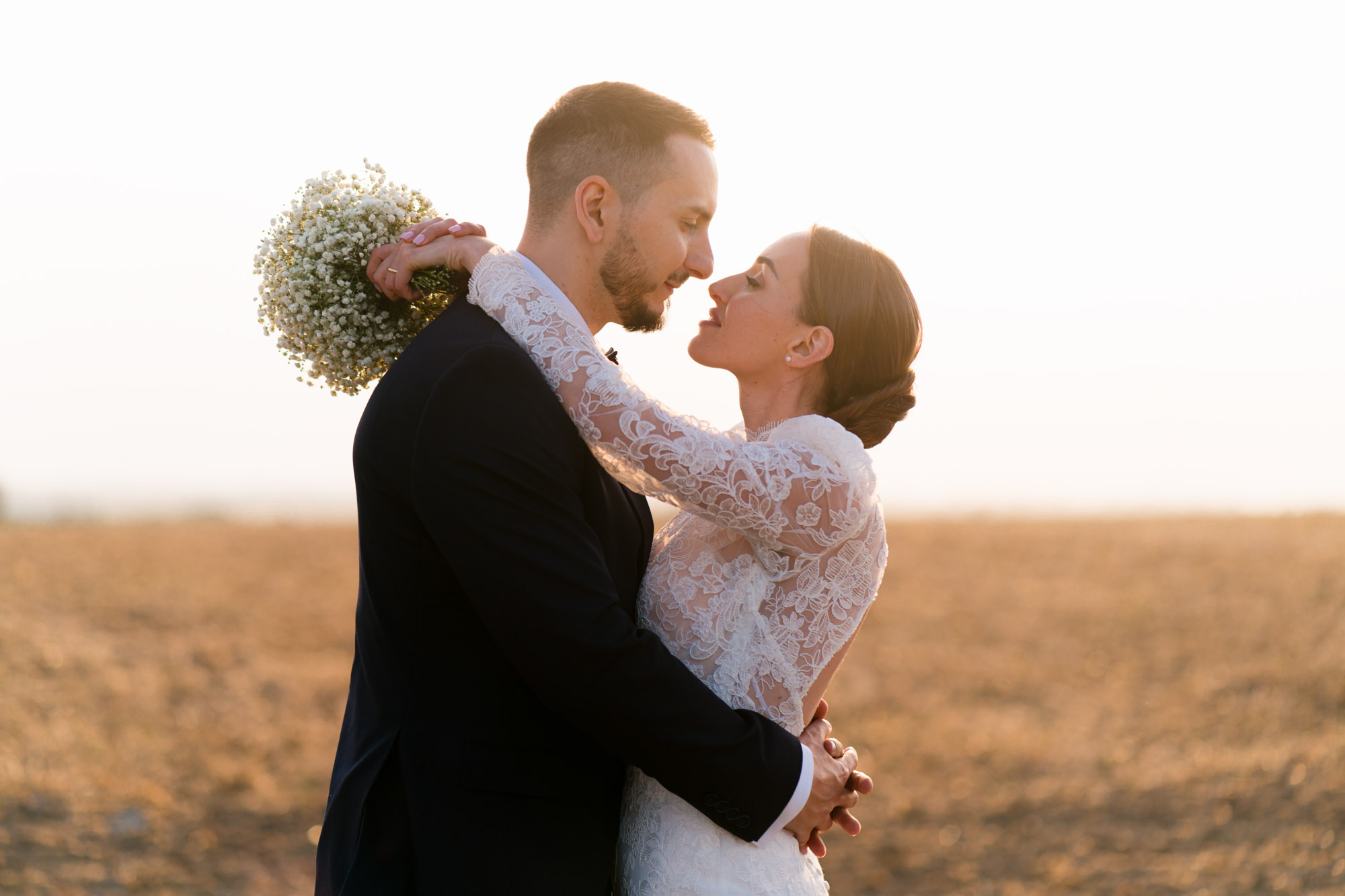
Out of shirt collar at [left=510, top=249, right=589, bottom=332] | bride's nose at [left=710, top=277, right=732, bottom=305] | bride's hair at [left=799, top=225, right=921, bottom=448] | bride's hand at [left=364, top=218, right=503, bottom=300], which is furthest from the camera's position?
bride's nose at [left=710, top=277, right=732, bottom=305]

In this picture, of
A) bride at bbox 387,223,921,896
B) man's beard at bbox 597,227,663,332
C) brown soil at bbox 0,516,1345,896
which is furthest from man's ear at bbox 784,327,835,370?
brown soil at bbox 0,516,1345,896

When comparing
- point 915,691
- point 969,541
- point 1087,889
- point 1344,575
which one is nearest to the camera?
point 1087,889

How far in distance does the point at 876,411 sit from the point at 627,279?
34.0 inches

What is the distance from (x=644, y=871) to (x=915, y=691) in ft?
35.4

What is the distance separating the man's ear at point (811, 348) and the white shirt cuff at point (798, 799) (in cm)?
114

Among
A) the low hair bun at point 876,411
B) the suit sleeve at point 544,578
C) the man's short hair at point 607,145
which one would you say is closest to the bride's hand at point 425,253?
the man's short hair at point 607,145

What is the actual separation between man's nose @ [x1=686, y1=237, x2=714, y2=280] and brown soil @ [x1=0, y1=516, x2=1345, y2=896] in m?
6.35

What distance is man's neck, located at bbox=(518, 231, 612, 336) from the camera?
10.1 ft

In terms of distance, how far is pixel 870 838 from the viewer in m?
9.08

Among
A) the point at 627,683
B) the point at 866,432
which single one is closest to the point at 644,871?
the point at 627,683

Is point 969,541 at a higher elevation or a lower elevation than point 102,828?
higher

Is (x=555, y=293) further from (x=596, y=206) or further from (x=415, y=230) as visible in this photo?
(x=415, y=230)

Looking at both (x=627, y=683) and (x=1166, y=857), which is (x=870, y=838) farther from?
(x=627, y=683)

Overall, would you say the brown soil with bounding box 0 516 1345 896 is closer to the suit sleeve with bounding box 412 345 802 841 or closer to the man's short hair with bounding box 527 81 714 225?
the suit sleeve with bounding box 412 345 802 841
